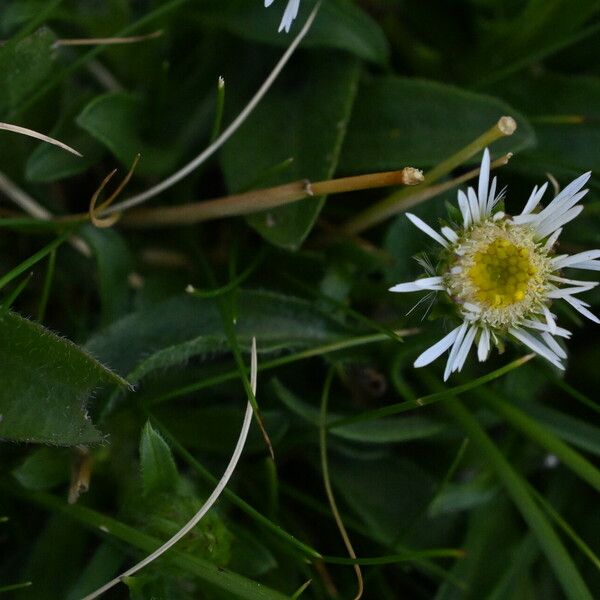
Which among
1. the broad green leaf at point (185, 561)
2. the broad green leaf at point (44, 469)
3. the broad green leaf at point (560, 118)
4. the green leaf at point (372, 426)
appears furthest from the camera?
the broad green leaf at point (560, 118)

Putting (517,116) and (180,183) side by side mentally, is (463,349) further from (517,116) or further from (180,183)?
(180,183)

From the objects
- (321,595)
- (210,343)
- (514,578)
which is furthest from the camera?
(514,578)

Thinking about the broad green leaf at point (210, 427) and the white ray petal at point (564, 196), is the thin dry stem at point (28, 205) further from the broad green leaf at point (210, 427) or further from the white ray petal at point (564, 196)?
the white ray petal at point (564, 196)

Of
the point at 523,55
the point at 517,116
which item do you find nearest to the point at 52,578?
the point at 517,116

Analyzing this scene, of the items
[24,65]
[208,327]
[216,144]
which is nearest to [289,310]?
[208,327]

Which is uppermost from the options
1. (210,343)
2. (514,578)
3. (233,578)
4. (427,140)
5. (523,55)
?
(523,55)

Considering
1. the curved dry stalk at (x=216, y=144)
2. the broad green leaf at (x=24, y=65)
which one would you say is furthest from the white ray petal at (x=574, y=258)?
the broad green leaf at (x=24, y=65)

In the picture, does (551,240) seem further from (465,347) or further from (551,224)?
(465,347)

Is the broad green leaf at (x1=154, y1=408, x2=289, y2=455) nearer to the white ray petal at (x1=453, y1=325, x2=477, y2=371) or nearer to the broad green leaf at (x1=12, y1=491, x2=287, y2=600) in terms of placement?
the broad green leaf at (x1=12, y1=491, x2=287, y2=600)
